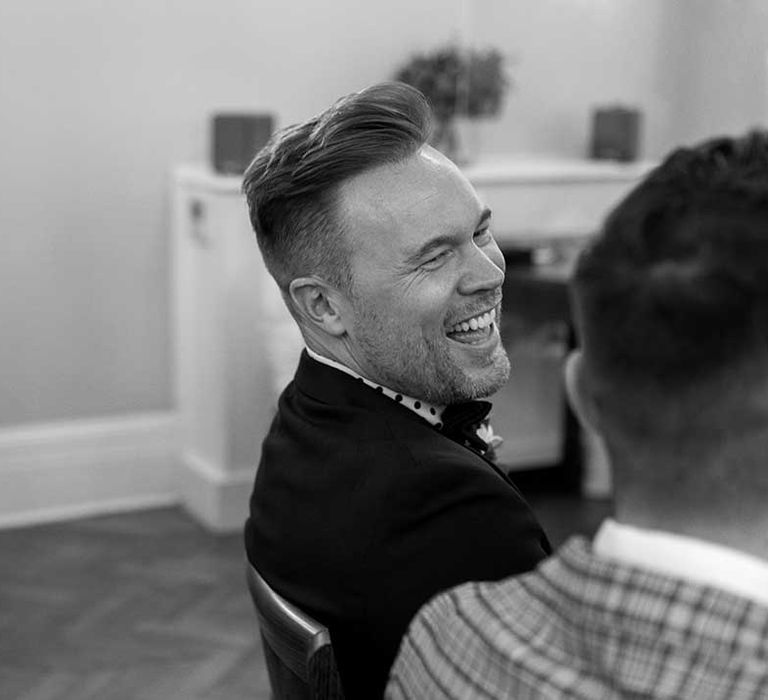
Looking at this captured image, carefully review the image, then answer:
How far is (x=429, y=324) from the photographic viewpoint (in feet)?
5.93

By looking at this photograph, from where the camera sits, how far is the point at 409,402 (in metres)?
1.76

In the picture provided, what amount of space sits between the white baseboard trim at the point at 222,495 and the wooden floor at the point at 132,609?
0.07 meters

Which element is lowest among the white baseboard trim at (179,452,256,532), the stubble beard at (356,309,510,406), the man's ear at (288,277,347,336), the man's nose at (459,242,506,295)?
the white baseboard trim at (179,452,256,532)

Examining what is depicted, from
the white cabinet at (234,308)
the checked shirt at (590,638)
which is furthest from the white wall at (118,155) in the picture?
the checked shirt at (590,638)

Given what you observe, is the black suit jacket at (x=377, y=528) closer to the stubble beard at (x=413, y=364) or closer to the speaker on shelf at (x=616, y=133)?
the stubble beard at (x=413, y=364)

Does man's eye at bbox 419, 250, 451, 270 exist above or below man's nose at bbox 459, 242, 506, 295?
above

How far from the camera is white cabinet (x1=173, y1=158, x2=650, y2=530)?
15.4 feet

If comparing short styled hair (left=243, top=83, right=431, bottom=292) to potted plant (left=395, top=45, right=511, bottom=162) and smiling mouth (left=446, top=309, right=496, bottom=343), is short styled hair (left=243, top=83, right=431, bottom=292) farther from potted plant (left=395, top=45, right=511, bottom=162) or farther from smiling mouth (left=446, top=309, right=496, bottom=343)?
potted plant (left=395, top=45, right=511, bottom=162)

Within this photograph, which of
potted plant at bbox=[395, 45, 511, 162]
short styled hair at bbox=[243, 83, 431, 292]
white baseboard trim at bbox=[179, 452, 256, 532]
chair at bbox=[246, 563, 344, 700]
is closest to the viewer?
chair at bbox=[246, 563, 344, 700]

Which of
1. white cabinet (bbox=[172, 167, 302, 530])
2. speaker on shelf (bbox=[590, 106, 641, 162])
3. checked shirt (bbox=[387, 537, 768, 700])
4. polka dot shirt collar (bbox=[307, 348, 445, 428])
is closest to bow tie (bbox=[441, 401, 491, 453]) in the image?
polka dot shirt collar (bbox=[307, 348, 445, 428])

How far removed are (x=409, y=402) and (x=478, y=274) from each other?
0.22 m

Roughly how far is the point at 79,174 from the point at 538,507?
2.05m

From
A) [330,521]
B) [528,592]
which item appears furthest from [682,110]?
[528,592]

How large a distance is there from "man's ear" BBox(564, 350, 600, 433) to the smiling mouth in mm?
796
